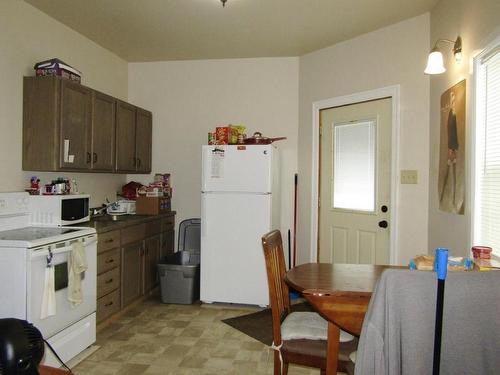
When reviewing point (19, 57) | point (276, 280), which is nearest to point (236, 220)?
point (276, 280)

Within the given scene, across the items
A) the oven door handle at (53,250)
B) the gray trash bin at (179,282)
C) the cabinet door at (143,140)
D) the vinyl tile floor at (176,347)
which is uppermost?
the cabinet door at (143,140)

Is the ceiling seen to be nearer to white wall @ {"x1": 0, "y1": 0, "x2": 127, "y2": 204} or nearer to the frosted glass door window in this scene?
white wall @ {"x1": 0, "y1": 0, "x2": 127, "y2": 204}

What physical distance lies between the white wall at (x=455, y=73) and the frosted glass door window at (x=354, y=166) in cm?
59

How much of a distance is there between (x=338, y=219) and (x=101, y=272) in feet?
7.49

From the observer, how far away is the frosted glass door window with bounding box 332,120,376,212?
3.71 meters

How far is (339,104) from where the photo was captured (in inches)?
156

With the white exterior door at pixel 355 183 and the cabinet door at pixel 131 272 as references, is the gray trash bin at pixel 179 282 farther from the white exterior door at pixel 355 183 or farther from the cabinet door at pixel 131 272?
the white exterior door at pixel 355 183

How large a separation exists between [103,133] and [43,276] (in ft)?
5.44

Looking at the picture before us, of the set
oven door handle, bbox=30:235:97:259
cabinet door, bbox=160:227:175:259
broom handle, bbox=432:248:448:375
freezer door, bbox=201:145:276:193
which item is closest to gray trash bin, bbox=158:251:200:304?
cabinet door, bbox=160:227:175:259

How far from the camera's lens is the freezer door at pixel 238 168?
149 inches

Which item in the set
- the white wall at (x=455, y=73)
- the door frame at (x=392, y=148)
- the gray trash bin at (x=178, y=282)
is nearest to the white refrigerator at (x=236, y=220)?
the gray trash bin at (x=178, y=282)

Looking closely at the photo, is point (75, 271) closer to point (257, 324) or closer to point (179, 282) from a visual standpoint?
point (179, 282)

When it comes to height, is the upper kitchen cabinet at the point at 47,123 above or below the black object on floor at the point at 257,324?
above

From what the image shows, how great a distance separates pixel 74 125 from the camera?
3266mm
